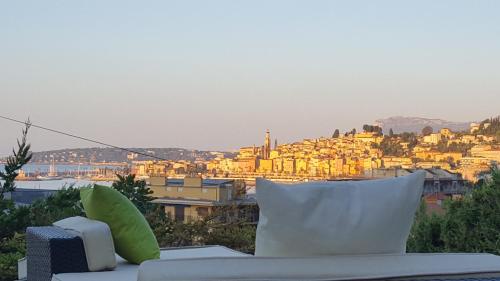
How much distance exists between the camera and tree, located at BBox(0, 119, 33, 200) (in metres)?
5.85

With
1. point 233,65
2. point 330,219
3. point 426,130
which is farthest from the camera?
point 426,130

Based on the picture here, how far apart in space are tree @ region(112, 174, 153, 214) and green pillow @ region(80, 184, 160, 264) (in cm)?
288

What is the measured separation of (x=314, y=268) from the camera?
1.75 meters

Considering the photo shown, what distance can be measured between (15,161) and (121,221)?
337 centimetres

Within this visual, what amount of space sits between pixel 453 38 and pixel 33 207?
1793cm

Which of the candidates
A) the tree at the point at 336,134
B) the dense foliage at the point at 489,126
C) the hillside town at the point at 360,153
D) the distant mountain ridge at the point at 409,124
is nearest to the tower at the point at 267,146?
the hillside town at the point at 360,153

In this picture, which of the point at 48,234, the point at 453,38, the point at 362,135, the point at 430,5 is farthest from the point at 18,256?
the point at 362,135

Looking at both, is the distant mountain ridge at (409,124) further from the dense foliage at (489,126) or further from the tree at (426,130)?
the dense foliage at (489,126)

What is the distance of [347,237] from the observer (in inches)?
72.8

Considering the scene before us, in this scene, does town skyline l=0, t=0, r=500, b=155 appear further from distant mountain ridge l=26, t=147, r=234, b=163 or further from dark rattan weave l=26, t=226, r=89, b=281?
dark rattan weave l=26, t=226, r=89, b=281

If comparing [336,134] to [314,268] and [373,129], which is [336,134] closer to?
[373,129]

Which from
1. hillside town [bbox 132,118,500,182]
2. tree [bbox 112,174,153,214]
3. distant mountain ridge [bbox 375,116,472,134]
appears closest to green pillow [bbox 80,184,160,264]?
tree [bbox 112,174,153,214]

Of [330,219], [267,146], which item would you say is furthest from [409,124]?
[330,219]

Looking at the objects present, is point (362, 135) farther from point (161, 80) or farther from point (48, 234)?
point (48, 234)
